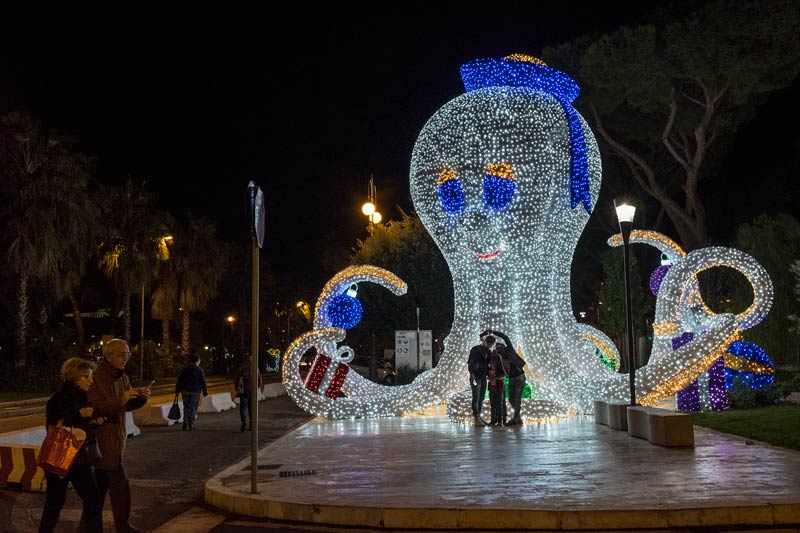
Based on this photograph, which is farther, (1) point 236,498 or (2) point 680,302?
(2) point 680,302

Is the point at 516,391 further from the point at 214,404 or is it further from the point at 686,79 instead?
the point at 686,79

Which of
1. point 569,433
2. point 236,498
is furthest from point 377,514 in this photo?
point 569,433

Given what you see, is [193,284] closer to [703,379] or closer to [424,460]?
[703,379]

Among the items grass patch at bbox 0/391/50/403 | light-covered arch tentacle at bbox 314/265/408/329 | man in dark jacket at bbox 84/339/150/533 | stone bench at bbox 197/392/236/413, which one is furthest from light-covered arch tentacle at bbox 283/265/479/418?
grass patch at bbox 0/391/50/403

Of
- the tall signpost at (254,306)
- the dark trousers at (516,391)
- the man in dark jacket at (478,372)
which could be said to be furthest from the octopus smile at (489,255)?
the tall signpost at (254,306)

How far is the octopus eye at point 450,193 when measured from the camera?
44.6 feet

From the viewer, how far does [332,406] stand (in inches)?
573

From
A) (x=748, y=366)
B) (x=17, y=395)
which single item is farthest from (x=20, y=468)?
(x=17, y=395)

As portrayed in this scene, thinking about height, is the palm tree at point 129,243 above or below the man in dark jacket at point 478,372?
above

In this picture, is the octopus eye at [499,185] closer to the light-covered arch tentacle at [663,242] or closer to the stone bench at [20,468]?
the light-covered arch tentacle at [663,242]

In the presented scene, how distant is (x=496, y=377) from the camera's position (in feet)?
40.7

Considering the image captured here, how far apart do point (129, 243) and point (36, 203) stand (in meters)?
7.49

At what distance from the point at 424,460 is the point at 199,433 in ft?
21.8

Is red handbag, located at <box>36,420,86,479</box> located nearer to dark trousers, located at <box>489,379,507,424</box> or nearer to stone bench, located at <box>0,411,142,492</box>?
stone bench, located at <box>0,411,142,492</box>
